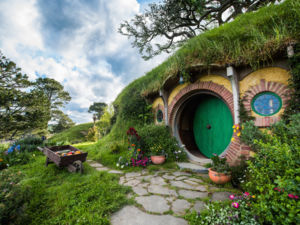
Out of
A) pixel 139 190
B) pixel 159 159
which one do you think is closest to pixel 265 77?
pixel 159 159

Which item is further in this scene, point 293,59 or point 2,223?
point 293,59

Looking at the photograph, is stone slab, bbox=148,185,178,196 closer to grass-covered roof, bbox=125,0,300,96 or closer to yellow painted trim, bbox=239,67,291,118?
yellow painted trim, bbox=239,67,291,118

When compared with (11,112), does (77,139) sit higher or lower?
lower

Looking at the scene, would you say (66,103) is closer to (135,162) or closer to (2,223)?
(135,162)

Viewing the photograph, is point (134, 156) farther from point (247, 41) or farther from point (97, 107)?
point (97, 107)

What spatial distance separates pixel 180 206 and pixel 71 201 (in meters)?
1.93

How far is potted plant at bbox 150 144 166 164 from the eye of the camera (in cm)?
485

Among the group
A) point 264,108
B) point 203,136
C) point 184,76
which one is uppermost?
point 184,76

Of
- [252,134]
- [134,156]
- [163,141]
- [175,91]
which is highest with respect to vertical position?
[175,91]

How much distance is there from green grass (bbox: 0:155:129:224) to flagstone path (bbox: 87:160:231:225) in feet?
0.83

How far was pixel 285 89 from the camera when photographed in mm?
3137

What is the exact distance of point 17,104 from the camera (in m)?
13.1

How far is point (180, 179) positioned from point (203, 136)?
2516 millimetres

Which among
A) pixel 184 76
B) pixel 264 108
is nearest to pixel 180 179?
pixel 264 108
